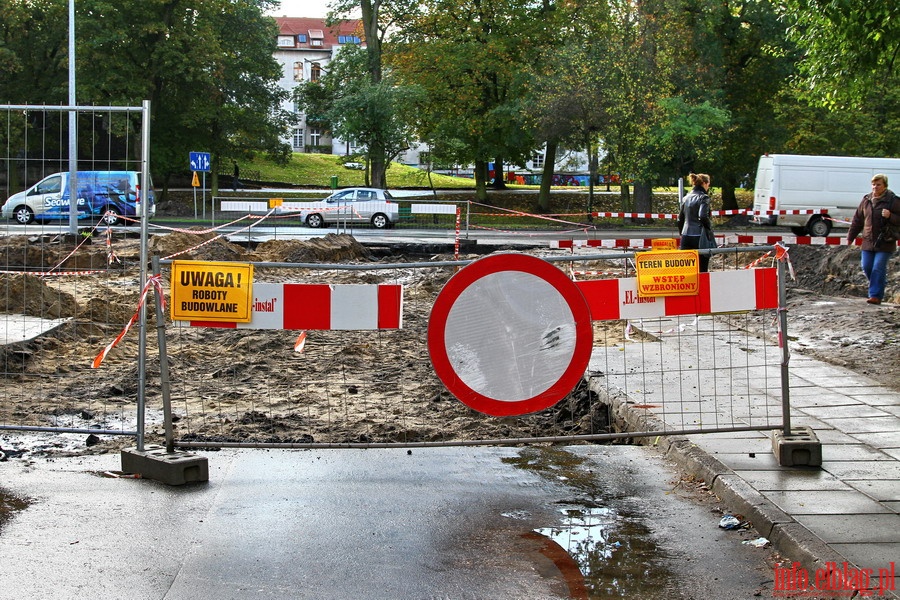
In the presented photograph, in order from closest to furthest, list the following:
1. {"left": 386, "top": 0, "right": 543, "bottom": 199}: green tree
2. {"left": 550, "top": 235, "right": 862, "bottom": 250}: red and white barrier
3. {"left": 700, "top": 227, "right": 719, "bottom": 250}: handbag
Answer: {"left": 700, "top": 227, "right": 719, "bottom": 250}: handbag < {"left": 550, "top": 235, "right": 862, "bottom": 250}: red and white barrier < {"left": 386, "top": 0, "right": 543, "bottom": 199}: green tree

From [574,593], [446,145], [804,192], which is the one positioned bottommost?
[574,593]

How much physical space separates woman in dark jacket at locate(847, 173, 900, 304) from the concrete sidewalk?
481 cm

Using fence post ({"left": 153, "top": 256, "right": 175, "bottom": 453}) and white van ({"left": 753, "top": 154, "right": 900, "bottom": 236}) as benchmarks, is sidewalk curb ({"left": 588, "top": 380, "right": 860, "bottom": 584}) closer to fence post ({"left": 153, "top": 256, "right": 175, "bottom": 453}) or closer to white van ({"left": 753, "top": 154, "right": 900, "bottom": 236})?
fence post ({"left": 153, "top": 256, "right": 175, "bottom": 453})

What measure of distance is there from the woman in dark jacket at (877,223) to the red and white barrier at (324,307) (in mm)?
9098

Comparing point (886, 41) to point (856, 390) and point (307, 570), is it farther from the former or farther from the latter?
point (307, 570)

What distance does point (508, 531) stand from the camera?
18.4ft

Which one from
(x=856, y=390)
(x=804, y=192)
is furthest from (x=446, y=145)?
(x=856, y=390)

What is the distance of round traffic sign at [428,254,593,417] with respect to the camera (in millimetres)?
6312

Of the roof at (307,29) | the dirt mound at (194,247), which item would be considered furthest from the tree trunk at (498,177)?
the roof at (307,29)

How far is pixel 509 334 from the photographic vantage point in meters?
6.39

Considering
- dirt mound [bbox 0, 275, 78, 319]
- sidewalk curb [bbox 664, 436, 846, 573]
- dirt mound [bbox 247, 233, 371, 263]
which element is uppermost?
dirt mound [bbox 247, 233, 371, 263]

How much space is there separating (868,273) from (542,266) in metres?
9.66

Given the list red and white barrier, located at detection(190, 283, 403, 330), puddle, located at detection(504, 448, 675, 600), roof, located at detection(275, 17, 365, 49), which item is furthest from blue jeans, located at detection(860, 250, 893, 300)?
roof, located at detection(275, 17, 365, 49)

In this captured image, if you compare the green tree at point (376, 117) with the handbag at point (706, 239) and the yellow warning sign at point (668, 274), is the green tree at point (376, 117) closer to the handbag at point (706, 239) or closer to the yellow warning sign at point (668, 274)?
the handbag at point (706, 239)
